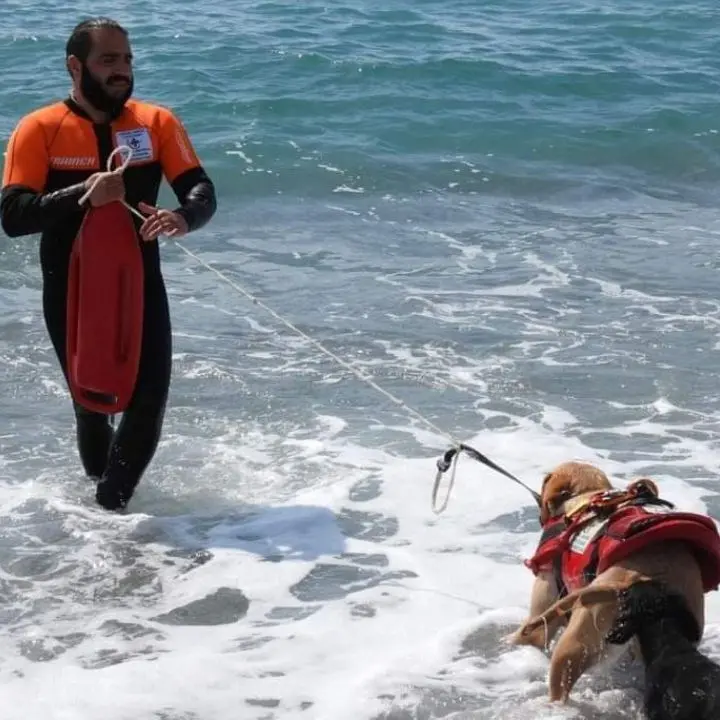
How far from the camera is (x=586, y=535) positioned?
175 inches

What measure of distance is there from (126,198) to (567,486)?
218 centimetres

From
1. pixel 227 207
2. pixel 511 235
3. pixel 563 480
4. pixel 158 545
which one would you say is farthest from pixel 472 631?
pixel 227 207

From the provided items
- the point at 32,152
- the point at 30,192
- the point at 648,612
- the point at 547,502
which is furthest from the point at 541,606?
the point at 32,152

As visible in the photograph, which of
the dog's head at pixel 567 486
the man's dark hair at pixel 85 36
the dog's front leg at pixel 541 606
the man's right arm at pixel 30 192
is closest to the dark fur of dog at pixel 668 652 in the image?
the dog's front leg at pixel 541 606

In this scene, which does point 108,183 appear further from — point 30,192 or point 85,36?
point 85,36

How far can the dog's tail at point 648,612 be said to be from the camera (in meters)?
4.08

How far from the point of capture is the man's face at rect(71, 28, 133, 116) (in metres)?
5.48

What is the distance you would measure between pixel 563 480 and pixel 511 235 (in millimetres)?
7046

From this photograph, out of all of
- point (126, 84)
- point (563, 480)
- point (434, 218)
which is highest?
point (126, 84)

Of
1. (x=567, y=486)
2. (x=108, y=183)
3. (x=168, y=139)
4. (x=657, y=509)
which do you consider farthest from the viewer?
(x=168, y=139)

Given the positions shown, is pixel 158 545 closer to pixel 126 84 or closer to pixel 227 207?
pixel 126 84

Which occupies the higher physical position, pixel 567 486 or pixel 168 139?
pixel 168 139

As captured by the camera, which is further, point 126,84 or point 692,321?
point 692,321

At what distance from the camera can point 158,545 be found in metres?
5.79
